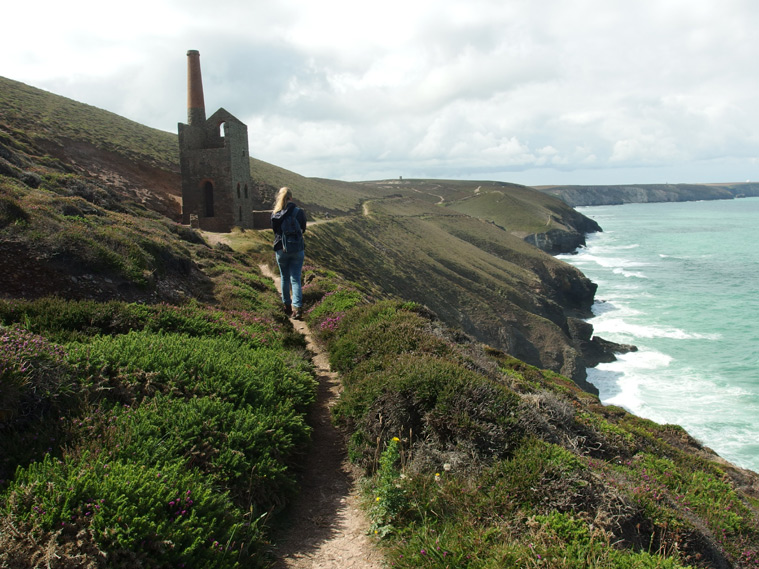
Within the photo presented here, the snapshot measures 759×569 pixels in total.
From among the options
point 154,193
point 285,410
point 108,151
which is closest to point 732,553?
point 285,410

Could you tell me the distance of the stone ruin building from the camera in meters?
29.8

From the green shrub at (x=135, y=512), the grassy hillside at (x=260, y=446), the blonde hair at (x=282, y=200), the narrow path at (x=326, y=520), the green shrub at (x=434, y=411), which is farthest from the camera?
the blonde hair at (x=282, y=200)

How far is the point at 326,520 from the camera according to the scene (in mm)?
4609

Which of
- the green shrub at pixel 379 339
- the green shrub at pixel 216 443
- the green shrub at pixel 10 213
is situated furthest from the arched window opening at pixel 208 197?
the green shrub at pixel 216 443

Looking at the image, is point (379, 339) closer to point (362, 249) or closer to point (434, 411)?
point (434, 411)

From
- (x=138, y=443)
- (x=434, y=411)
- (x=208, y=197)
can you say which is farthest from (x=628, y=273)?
(x=138, y=443)

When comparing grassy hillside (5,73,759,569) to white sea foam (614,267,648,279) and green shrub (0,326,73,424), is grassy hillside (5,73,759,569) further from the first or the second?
white sea foam (614,267,648,279)

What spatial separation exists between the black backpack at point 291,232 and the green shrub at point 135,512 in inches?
239

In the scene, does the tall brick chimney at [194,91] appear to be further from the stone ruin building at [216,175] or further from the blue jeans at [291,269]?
the blue jeans at [291,269]

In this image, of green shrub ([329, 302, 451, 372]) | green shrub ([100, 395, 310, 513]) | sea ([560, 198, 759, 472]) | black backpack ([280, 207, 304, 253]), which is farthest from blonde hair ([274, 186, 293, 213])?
sea ([560, 198, 759, 472])

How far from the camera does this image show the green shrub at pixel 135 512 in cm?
328

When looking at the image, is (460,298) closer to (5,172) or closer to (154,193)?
(154,193)

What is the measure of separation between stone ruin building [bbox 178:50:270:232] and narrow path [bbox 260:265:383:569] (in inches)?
1013

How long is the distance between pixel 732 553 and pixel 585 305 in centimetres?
5384
